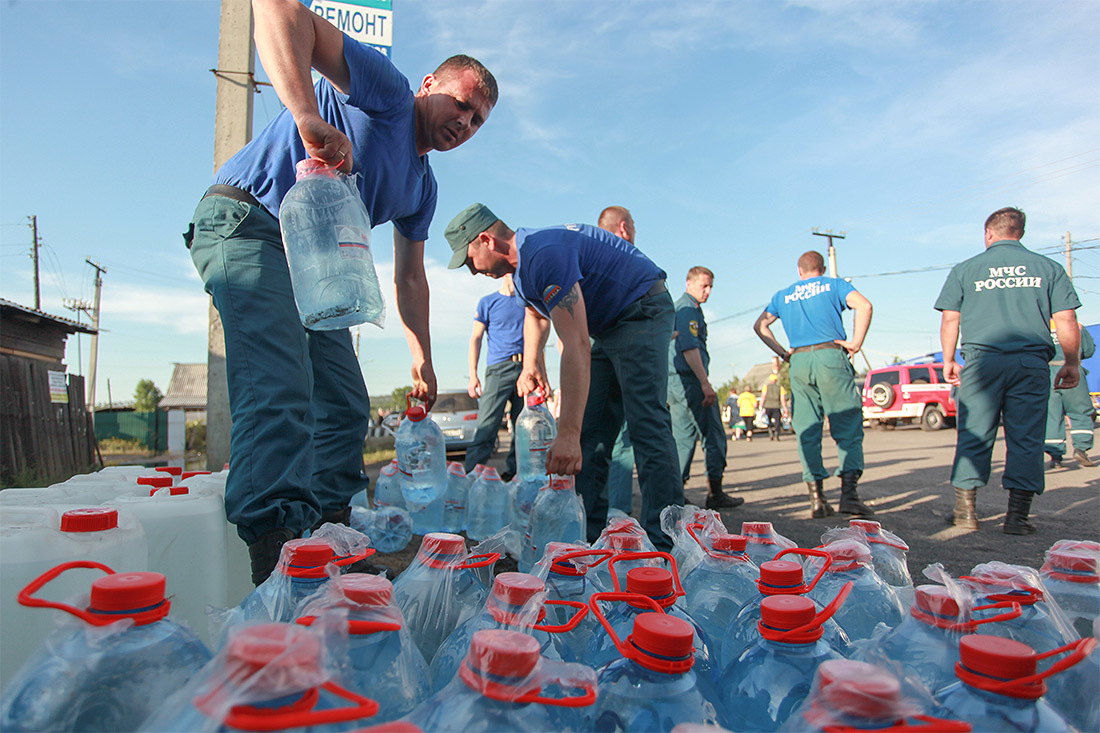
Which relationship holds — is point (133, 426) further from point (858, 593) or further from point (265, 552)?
point (858, 593)

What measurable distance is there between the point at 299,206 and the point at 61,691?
59.5 inches

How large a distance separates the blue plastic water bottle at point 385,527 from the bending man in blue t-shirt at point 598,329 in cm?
111

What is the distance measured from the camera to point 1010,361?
3.87m

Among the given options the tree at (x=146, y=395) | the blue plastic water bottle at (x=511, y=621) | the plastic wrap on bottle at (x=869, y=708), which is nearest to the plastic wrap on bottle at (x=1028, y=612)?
the plastic wrap on bottle at (x=869, y=708)

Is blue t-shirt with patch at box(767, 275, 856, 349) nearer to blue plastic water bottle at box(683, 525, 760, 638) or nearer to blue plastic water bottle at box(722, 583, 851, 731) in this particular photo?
blue plastic water bottle at box(683, 525, 760, 638)

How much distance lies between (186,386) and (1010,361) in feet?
226

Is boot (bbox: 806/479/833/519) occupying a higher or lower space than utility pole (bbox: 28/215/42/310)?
lower

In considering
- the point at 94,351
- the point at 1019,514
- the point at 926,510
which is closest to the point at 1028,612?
the point at 1019,514

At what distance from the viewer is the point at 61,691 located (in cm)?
71

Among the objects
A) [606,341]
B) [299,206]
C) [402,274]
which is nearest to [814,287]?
[606,341]

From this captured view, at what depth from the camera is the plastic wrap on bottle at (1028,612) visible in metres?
1.07

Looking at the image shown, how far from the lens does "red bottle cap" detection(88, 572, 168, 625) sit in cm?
78

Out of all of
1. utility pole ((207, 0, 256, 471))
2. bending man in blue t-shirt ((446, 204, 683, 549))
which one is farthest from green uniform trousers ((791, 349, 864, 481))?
utility pole ((207, 0, 256, 471))

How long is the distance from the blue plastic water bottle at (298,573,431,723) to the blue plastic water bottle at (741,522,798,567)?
3.74 feet
